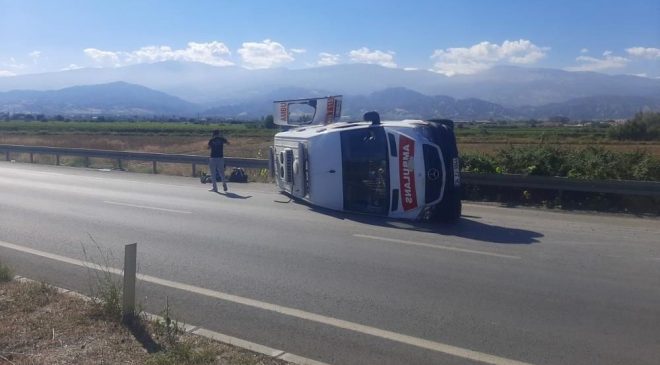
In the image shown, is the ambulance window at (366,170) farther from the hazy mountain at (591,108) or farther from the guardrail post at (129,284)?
the hazy mountain at (591,108)

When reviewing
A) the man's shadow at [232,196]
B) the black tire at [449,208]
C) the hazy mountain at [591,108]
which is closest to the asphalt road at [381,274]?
the black tire at [449,208]

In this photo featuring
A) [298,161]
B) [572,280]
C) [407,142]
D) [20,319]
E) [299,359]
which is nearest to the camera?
[299,359]

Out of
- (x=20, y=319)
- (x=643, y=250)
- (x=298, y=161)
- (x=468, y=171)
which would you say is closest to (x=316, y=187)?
(x=298, y=161)

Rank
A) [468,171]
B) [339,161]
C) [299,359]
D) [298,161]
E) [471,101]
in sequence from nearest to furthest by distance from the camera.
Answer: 1. [299,359]
2. [339,161]
3. [298,161]
4. [468,171]
5. [471,101]

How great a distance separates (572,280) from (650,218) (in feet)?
22.6

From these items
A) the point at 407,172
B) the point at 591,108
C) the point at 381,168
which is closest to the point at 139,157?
the point at 381,168

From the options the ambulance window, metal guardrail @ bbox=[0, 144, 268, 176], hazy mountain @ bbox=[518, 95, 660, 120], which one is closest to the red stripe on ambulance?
the ambulance window

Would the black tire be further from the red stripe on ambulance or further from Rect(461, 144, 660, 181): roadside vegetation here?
Rect(461, 144, 660, 181): roadside vegetation

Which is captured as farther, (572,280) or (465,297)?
(572,280)

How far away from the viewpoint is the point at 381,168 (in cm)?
1284

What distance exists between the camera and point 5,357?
5.13 metres

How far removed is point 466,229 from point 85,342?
7.78m

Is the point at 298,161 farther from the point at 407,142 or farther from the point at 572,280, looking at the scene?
the point at 572,280

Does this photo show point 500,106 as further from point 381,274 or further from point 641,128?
point 381,274
